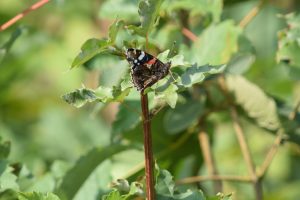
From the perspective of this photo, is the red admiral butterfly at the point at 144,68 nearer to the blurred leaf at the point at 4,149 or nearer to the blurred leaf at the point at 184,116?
the blurred leaf at the point at 4,149

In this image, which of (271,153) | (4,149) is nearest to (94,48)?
(4,149)

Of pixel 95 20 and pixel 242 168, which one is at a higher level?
pixel 95 20

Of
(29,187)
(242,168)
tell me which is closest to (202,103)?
(29,187)

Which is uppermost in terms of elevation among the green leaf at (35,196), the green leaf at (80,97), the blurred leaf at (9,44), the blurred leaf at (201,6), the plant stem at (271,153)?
the blurred leaf at (201,6)

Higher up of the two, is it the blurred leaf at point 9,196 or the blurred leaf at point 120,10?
the blurred leaf at point 120,10

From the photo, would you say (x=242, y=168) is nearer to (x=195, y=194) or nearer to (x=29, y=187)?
(x=29, y=187)

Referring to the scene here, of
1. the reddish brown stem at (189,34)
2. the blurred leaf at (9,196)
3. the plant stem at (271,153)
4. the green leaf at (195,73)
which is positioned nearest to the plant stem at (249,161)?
the plant stem at (271,153)

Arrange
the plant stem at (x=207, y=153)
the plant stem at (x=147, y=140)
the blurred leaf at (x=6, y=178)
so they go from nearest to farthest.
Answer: the plant stem at (x=147, y=140) → the blurred leaf at (x=6, y=178) → the plant stem at (x=207, y=153)
